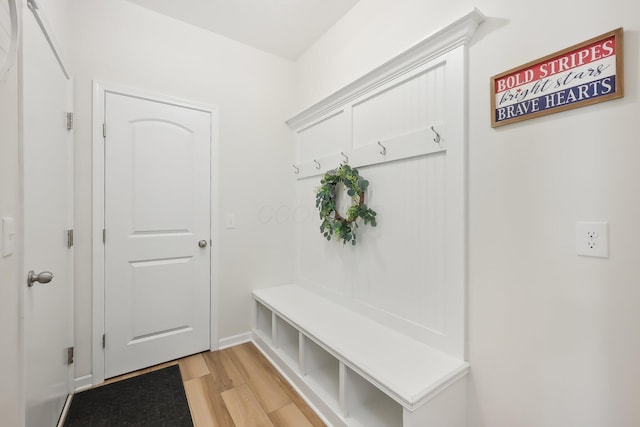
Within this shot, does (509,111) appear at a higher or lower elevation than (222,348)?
Answer: higher

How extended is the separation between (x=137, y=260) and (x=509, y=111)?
246cm

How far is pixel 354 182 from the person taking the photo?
1885mm

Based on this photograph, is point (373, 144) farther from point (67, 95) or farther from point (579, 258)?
point (67, 95)

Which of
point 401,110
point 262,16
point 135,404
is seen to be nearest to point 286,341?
point 135,404

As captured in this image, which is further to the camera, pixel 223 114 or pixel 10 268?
pixel 223 114

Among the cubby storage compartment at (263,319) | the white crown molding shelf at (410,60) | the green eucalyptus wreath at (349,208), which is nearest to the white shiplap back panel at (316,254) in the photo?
the green eucalyptus wreath at (349,208)

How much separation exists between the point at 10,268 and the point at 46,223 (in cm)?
54

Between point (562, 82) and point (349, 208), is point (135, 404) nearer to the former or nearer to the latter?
point (349, 208)

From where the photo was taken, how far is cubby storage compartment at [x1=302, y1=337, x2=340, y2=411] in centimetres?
165

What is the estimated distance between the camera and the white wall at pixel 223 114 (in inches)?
73.1

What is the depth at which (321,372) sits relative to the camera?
1857 mm

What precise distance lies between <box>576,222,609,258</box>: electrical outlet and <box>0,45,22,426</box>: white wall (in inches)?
78.2

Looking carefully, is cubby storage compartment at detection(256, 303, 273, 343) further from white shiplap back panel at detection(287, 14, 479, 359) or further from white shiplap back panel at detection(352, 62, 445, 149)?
white shiplap back panel at detection(352, 62, 445, 149)

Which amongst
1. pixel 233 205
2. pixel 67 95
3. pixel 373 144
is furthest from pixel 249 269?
pixel 67 95
